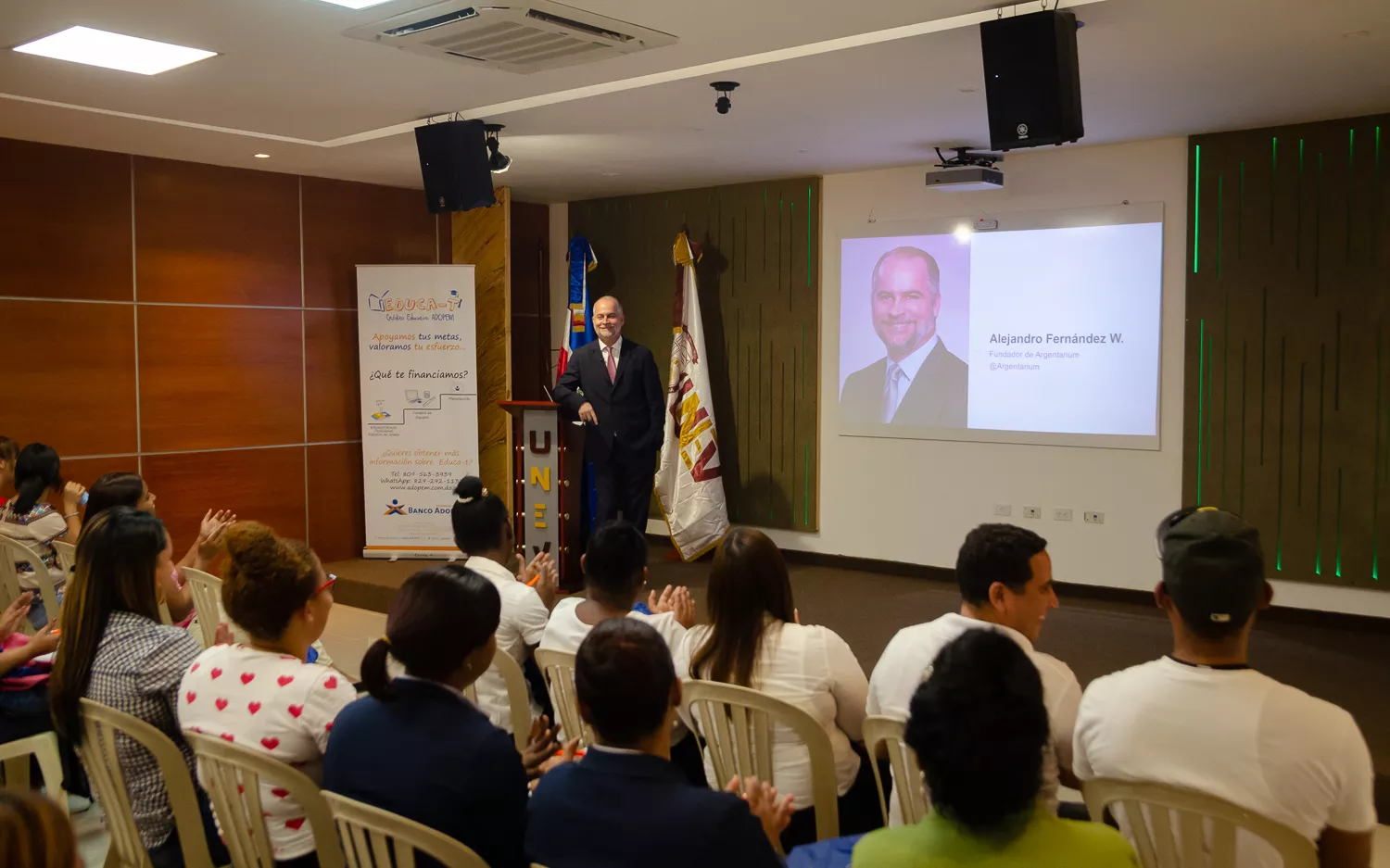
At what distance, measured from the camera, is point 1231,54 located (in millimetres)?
4156

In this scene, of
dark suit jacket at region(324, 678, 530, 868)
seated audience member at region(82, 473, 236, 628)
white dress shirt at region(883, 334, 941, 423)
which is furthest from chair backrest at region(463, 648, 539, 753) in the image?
white dress shirt at region(883, 334, 941, 423)

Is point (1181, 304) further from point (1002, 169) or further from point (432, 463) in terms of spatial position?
point (432, 463)

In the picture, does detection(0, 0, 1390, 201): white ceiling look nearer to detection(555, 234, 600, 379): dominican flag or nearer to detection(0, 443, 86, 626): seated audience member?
detection(555, 234, 600, 379): dominican flag

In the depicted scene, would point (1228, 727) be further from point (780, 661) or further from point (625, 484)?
point (625, 484)

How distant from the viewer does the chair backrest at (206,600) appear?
139 inches

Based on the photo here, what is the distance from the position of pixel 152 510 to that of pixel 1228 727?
304 cm

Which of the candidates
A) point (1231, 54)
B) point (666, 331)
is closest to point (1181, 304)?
point (1231, 54)

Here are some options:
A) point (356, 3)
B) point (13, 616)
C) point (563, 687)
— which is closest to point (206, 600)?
point (13, 616)

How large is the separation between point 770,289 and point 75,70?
4218mm

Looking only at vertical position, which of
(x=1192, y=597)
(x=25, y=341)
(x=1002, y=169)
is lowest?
(x=1192, y=597)

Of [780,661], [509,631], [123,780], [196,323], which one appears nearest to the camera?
[123,780]

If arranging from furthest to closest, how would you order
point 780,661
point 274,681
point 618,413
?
1. point 618,413
2. point 780,661
3. point 274,681

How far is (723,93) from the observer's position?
15.6ft

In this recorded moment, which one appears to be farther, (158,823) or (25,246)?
(25,246)
